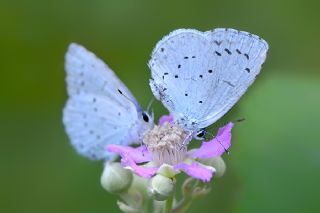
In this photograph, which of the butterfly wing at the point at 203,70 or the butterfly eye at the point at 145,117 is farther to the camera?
the butterfly eye at the point at 145,117

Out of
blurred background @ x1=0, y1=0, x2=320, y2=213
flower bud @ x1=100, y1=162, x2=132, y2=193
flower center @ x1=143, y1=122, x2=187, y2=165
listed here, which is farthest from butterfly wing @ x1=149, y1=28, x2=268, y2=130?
blurred background @ x1=0, y1=0, x2=320, y2=213

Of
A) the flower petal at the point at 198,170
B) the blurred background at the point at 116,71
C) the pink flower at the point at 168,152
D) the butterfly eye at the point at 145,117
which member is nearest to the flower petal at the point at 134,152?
the pink flower at the point at 168,152

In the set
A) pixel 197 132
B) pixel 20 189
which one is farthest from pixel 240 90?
pixel 20 189

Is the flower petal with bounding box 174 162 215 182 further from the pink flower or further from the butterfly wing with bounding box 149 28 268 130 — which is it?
the butterfly wing with bounding box 149 28 268 130

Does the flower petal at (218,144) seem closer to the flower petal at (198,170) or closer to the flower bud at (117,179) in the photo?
the flower petal at (198,170)

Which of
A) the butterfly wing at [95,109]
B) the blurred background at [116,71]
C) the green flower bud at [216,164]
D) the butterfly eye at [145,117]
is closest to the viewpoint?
the green flower bud at [216,164]

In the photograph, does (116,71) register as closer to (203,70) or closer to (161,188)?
(203,70)
